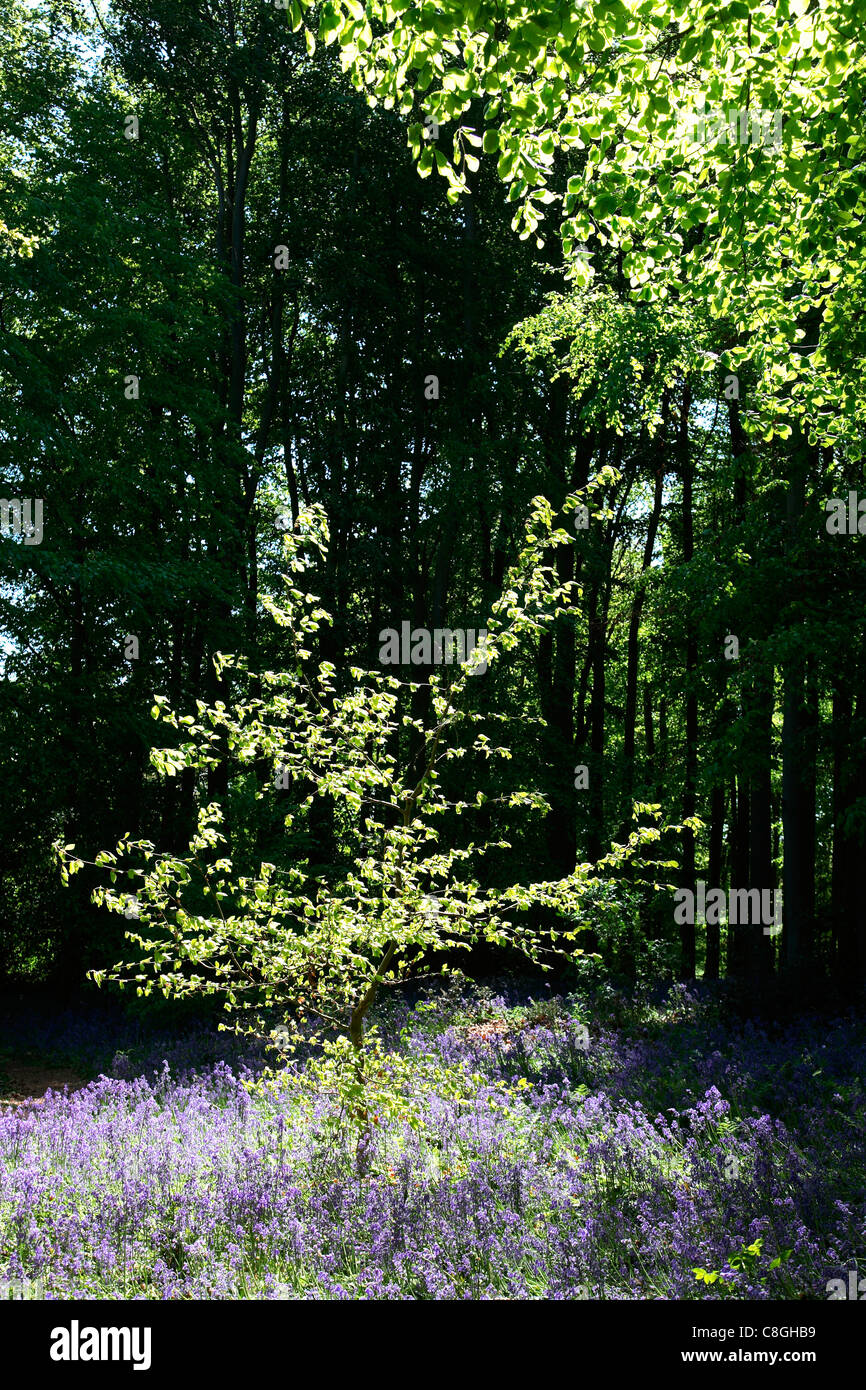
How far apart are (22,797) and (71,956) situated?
3246mm

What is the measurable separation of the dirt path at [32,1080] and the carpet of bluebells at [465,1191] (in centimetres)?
446

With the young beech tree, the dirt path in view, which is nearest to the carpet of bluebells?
the young beech tree

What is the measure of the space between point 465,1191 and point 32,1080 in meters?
10.4

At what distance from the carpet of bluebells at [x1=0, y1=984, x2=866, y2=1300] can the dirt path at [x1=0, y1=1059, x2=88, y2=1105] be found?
176 inches

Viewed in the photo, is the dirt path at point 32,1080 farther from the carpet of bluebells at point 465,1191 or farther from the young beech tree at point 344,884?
the young beech tree at point 344,884

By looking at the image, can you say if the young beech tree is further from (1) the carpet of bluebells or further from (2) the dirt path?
(2) the dirt path

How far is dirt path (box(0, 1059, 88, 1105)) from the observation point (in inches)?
507

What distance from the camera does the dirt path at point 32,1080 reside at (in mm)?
12875

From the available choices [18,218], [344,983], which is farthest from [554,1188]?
[18,218]

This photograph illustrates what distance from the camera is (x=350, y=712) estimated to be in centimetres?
584

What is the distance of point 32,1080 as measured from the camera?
45.8ft

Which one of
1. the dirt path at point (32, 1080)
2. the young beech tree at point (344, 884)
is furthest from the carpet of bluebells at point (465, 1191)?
the dirt path at point (32, 1080)

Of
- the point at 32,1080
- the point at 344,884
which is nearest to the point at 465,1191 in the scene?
the point at 344,884
